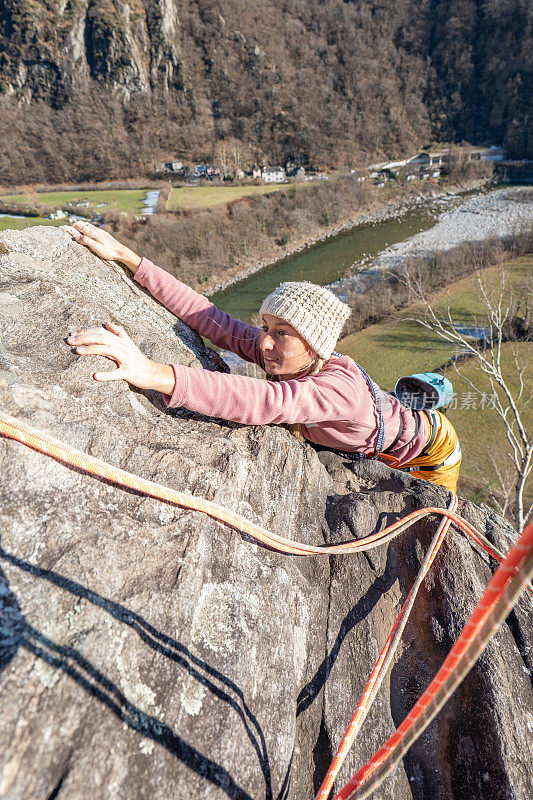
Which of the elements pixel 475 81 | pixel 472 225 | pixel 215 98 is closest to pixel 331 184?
pixel 472 225

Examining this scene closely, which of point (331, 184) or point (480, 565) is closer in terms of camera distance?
point (480, 565)

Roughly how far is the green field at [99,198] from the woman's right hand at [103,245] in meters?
55.8

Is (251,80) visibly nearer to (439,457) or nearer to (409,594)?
(439,457)

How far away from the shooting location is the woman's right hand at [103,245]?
363 cm

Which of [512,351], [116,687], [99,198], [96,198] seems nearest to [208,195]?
[99,198]

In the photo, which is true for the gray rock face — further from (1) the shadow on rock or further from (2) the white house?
(2) the white house

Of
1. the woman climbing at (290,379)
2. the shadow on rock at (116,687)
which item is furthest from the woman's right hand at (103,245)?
the shadow on rock at (116,687)

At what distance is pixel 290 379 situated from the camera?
3.05 metres

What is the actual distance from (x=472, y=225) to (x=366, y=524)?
201 ft

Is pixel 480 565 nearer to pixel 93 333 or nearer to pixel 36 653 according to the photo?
pixel 36 653

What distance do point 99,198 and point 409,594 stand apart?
71939 millimetres

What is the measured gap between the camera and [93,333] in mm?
2453

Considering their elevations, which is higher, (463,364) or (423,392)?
(423,392)

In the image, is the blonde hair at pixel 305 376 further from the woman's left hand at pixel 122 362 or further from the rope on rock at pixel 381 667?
the rope on rock at pixel 381 667
